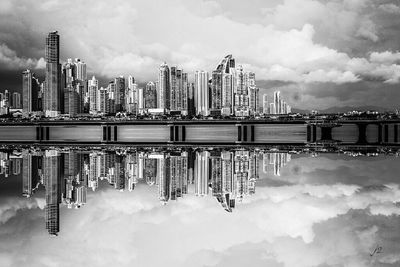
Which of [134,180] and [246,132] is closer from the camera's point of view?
[134,180]

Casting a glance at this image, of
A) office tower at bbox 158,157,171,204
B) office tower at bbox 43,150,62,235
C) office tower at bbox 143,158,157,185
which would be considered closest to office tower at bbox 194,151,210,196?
office tower at bbox 158,157,171,204

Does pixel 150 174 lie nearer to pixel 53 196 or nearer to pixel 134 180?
pixel 134 180

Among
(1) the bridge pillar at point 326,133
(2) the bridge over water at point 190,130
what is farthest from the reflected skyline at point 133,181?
(1) the bridge pillar at point 326,133

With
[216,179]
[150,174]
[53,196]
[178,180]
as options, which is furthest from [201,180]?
[53,196]

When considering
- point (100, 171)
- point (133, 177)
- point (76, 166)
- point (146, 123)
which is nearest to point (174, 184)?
point (133, 177)

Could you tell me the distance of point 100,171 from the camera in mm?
27016

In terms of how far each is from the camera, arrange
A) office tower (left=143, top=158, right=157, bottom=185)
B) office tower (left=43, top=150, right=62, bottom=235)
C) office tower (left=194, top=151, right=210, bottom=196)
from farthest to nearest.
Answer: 1. office tower (left=143, top=158, right=157, bottom=185)
2. office tower (left=194, top=151, right=210, bottom=196)
3. office tower (left=43, top=150, right=62, bottom=235)

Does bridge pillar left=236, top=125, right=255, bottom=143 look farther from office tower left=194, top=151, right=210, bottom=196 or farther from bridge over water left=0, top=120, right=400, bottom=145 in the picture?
office tower left=194, top=151, right=210, bottom=196

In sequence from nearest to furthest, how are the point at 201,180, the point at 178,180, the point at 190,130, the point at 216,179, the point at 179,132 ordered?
the point at 201,180 → the point at 178,180 → the point at 216,179 → the point at 179,132 → the point at 190,130

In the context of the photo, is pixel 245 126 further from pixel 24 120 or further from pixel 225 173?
pixel 225 173

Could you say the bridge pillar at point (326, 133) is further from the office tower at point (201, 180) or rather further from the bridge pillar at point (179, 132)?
the office tower at point (201, 180)

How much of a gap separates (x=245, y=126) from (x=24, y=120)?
37.6 meters

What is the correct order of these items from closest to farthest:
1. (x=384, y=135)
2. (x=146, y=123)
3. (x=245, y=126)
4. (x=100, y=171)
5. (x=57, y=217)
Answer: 1. (x=57, y=217)
2. (x=100, y=171)
3. (x=384, y=135)
4. (x=245, y=126)
5. (x=146, y=123)

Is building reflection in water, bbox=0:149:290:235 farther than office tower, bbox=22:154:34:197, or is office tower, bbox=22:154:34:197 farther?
office tower, bbox=22:154:34:197
